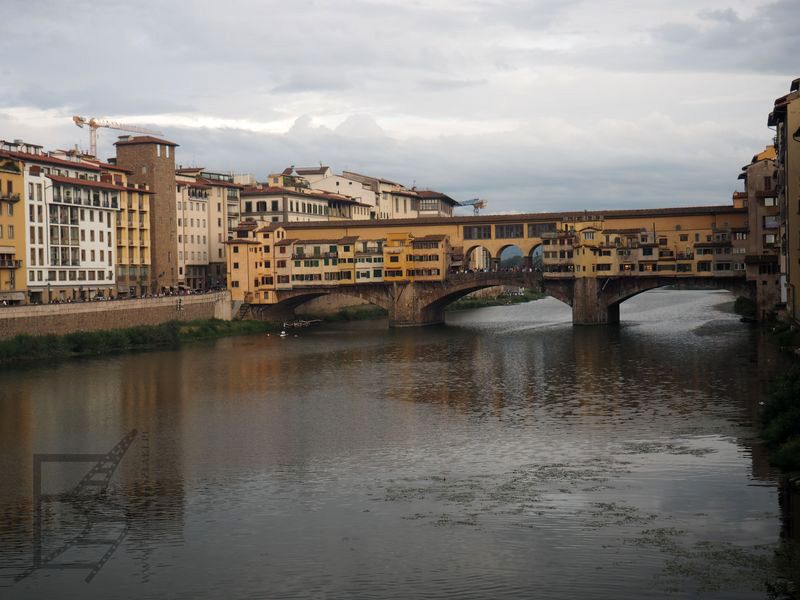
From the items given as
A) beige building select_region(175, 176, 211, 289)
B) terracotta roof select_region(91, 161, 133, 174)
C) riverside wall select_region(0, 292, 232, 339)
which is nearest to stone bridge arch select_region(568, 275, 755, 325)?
riverside wall select_region(0, 292, 232, 339)

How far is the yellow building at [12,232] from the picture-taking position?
57531 millimetres

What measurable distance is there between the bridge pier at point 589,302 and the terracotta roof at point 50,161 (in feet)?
101

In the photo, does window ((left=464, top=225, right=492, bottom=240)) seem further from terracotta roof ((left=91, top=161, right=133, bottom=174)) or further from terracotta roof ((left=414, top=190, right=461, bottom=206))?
terracotta roof ((left=414, top=190, right=461, bottom=206))

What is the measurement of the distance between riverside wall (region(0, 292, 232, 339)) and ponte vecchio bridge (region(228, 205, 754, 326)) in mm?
4534

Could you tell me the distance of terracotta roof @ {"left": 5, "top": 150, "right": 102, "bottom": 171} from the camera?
60.4m

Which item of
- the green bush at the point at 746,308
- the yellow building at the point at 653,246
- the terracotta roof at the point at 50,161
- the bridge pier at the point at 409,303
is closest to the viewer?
the terracotta roof at the point at 50,161

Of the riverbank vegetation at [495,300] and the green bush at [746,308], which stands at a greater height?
the riverbank vegetation at [495,300]

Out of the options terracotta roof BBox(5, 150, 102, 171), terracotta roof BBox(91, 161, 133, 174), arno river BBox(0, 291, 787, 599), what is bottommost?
arno river BBox(0, 291, 787, 599)

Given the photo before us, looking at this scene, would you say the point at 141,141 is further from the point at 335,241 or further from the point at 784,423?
the point at 784,423

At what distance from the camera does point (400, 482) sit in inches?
981

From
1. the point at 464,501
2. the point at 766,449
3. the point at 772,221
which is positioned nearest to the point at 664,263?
the point at 772,221

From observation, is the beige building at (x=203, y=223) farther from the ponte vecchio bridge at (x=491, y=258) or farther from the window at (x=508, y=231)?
the window at (x=508, y=231)

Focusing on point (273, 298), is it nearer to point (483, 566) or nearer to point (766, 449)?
point (766, 449)

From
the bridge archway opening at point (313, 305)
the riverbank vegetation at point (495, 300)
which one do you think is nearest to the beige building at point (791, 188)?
the bridge archway opening at point (313, 305)
